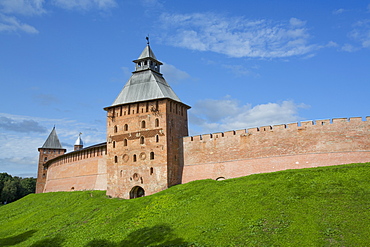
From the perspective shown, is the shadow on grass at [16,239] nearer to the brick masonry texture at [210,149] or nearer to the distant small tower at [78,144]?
the brick masonry texture at [210,149]

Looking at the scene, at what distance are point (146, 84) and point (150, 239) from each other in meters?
17.7

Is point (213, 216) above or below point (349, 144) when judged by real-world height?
below

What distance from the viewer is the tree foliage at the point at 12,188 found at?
6384 centimetres

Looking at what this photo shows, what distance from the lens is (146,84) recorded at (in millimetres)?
33406

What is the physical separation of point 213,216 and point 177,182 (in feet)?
37.4

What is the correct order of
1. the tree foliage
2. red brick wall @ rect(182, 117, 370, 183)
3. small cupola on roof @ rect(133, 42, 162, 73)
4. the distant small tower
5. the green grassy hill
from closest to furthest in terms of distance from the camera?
the green grassy hill
red brick wall @ rect(182, 117, 370, 183)
small cupola on roof @ rect(133, 42, 162, 73)
the distant small tower
the tree foliage

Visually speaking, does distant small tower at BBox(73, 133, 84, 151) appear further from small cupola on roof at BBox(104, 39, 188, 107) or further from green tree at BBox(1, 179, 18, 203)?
small cupola on roof at BBox(104, 39, 188, 107)

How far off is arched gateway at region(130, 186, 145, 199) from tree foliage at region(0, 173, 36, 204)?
41870mm

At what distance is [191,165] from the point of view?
30516 mm

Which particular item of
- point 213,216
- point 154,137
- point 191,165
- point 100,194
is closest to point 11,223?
point 100,194

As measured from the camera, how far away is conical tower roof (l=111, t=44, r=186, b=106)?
1272 inches

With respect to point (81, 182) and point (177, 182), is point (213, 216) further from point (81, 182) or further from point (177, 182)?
point (81, 182)

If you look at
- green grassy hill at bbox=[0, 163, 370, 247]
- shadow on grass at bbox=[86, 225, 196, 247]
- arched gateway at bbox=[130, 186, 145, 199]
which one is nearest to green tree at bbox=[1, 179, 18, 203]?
green grassy hill at bbox=[0, 163, 370, 247]

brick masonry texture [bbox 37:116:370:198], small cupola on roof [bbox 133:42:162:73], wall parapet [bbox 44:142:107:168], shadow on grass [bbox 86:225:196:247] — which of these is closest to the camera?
shadow on grass [bbox 86:225:196:247]
